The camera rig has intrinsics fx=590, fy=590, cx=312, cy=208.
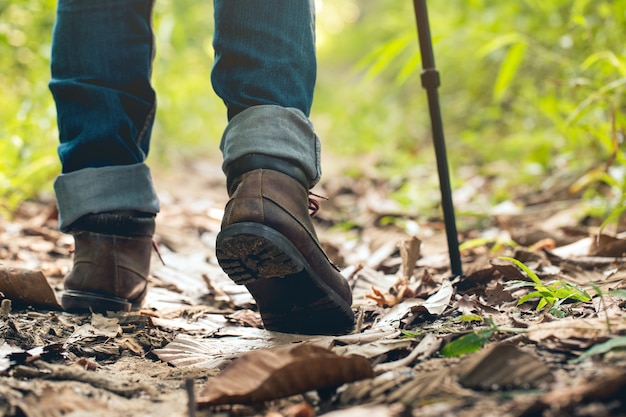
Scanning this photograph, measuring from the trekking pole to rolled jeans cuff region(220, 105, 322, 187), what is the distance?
16.0 inches

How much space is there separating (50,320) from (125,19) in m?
0.72

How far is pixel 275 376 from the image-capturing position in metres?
0.75

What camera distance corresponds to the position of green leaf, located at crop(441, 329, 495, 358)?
0.86 metres

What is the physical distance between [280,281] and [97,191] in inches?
19.8

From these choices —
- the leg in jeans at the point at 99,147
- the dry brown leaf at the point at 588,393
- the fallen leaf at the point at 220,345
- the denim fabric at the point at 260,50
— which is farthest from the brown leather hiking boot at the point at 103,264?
the dry brown leaf at the point at 588,393

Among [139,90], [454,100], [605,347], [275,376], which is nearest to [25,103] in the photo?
[139,90]

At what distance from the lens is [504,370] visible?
733 millimetres

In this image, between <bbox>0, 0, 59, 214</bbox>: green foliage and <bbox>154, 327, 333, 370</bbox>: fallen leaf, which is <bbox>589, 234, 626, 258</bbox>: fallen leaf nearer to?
<bbox>154, 327, 333, 370</bbox>: fallen leaf

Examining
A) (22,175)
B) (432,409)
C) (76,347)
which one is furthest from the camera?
(22,175)

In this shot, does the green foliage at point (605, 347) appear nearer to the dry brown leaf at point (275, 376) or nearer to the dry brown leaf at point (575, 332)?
the dry brown leaf at point (575, 332)

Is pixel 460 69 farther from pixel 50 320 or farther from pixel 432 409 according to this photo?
pixel 432 409

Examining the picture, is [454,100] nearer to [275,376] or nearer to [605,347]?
[605,347]

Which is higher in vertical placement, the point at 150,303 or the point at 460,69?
the point at 460,69

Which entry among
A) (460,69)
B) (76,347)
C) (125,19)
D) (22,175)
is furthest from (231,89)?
(460,69)
